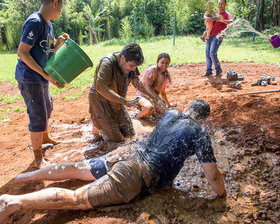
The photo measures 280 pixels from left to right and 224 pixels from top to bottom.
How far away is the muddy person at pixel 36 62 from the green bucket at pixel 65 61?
0.07 m

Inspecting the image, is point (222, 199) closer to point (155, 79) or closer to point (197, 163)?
point (197, 163)

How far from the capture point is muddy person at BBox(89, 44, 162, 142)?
269cm

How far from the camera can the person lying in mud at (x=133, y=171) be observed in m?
1.86

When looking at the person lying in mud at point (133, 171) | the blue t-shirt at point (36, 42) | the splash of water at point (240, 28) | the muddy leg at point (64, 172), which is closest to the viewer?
the person lying in mud at point (133, 171)

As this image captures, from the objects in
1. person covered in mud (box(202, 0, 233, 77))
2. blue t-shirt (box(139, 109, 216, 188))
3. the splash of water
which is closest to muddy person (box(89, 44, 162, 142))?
blue t-shirt (box(139, 109, 216, 188))

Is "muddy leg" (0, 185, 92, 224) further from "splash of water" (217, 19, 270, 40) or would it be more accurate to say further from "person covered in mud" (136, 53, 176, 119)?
"splash of water" (217, 19, 270, 40)

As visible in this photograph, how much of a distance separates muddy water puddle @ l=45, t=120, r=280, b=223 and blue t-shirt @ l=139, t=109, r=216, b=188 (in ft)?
0.79

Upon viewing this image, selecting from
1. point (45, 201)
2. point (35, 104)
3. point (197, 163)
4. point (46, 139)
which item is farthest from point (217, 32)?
point (45, 201)

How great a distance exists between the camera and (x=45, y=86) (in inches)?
112

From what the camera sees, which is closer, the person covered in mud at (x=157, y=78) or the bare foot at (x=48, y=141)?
the bare foot at (x=48, y=141)

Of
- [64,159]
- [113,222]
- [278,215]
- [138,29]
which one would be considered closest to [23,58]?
[64,159]

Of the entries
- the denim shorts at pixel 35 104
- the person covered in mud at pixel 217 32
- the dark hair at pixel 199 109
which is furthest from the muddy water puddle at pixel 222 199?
the person covered in mud at pixel 217 32

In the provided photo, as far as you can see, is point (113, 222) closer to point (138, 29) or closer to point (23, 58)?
point (23, 58)

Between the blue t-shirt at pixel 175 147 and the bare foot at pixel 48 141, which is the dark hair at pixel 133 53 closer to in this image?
the blue t-shirt at pixel 175 147
